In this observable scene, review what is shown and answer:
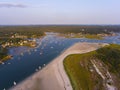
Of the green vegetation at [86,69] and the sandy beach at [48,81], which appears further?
the green vegetation at [86,69]

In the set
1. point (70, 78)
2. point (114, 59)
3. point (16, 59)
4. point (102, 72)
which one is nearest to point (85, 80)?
point (70, 78)

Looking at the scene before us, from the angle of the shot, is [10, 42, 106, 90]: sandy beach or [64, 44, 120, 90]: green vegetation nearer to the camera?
[10, 42, 106, 90]: sandy beach

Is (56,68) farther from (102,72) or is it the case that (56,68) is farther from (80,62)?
(102,72)

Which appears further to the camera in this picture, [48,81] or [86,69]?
[86,69]

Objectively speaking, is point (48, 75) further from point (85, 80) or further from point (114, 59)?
point (114, 59)

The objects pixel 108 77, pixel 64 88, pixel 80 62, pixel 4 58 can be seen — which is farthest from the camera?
pixel 4 58

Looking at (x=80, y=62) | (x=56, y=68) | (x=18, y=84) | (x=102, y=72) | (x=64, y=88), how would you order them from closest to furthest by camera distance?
(x=64, y=88), (x=18, y=84), (x=102, y=72), (x=56, y=68), (x=80, y=62)

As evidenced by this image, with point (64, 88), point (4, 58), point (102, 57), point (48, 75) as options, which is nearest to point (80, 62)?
point (102, 57)

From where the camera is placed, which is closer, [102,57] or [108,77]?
[108,77]

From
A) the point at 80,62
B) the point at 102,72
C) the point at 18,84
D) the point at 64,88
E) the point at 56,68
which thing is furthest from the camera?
the point at 80,62
